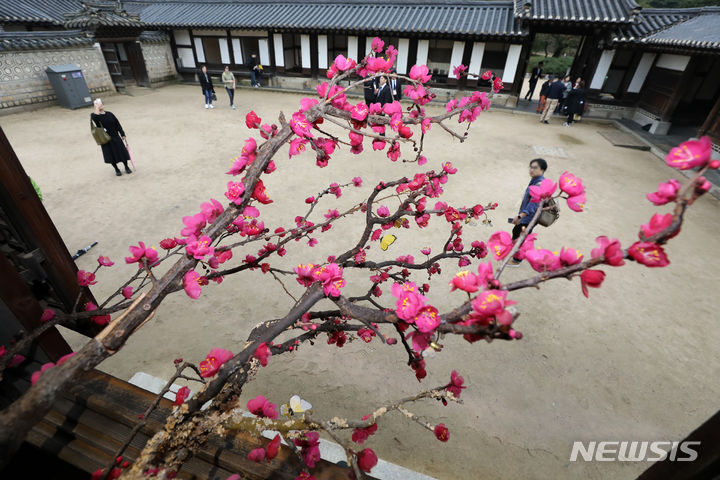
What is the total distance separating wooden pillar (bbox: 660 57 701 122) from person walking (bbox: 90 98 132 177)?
16.6 meters

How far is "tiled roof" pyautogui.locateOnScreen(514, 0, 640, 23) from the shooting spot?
1210cm

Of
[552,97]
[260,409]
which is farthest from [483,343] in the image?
[552,97]

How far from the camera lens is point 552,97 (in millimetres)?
12734

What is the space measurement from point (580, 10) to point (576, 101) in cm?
344

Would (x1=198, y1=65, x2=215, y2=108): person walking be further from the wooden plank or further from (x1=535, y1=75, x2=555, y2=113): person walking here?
the wooden plank

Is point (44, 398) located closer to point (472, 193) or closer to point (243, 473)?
point (243, 473)

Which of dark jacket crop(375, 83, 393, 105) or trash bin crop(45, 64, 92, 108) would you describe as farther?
trash bin crop(45, 64, 92, 108)

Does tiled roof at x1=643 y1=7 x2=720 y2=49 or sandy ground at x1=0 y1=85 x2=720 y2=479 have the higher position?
tiled roof at x1=643 y1=7 x2=720 y2=49

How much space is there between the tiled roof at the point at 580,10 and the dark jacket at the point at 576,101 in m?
2.40

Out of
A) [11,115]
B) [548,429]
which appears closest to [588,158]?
[548,429]

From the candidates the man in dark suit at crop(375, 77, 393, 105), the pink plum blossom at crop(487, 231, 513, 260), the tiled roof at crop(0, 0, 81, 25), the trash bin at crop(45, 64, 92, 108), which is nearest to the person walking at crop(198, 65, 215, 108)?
the trash bin at crop(45, 64, 92, 108)

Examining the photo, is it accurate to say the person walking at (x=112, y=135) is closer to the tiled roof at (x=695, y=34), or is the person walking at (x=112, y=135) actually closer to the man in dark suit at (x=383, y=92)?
the man in dark suit at (x=383, y=92)

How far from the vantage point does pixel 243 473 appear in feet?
5.08

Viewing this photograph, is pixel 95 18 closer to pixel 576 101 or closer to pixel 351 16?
pixel 351 16
